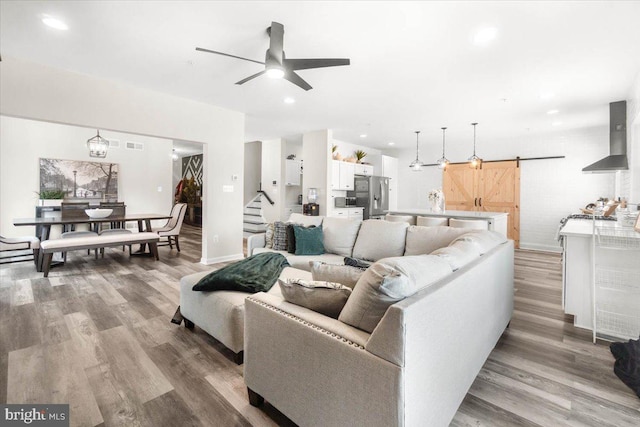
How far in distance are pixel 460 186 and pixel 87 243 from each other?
8.35 meters

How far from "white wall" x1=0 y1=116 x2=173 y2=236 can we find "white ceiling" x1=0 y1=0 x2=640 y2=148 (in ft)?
13.1

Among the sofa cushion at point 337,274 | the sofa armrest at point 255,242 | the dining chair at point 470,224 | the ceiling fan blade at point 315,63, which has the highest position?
the ceiling fan blade at point 315,63

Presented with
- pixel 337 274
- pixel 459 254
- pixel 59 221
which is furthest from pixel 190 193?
pixel 459 254

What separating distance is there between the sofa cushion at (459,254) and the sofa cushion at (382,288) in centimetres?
30

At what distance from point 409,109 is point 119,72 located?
432cm

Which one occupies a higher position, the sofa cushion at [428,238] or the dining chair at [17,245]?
the sofa cushion at [428,238]

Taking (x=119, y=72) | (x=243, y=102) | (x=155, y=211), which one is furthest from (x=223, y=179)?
(x=155, y=211)

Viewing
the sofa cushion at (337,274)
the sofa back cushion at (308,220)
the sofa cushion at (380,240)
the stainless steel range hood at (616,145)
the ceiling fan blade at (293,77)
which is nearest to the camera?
the sofa cushion at (337,274)

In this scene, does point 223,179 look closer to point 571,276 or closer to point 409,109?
point 409,109

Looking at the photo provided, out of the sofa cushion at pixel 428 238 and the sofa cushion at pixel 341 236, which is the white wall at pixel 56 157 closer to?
the sofa cushion at pixel 341 236

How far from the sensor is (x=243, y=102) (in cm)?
483

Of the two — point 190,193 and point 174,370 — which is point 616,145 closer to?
point 174,370

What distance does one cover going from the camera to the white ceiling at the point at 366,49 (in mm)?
2387

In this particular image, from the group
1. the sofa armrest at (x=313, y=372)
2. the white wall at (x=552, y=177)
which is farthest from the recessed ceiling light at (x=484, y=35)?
the white wall at (x=552, y=177)
